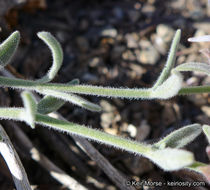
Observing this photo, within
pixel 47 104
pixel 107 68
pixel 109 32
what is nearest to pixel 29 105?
pixel 47 104

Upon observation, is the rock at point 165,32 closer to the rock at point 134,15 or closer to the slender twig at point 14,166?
the rock at point 134,15

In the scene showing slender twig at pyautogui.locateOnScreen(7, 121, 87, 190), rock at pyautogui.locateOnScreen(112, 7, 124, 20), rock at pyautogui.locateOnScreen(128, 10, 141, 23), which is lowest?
slender twig at pyautogui.locateOnScreen(7, 121, 87, 190)

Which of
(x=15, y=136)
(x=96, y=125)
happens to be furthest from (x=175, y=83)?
(x=15, y=136)

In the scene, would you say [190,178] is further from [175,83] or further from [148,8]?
[148,8]

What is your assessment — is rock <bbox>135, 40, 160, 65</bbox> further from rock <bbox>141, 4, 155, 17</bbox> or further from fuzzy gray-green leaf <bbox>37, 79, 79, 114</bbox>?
fuzzy gray-green leaf <bbox>37, 79, 79, 114</bbox>

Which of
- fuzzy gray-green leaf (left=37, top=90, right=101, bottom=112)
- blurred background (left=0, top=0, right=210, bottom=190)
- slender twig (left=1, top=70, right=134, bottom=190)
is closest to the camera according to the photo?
fuzzy gray-green leaf (left=37, top=90, right=101, bottom=112)

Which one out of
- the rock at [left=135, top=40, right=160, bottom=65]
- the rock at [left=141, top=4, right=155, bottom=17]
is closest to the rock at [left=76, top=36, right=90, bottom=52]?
the rock at [left=135, top=40, right=160, bottom=65]
